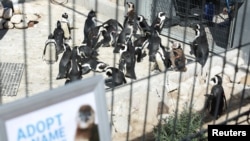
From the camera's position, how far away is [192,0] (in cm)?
885

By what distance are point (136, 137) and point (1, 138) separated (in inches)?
134

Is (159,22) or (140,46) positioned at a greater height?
(159,22)

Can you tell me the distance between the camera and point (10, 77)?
24.0ft

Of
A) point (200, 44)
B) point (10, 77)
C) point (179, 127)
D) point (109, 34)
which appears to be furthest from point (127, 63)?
point (179, 127)

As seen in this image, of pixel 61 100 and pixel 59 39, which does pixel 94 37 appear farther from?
pixel 61 100

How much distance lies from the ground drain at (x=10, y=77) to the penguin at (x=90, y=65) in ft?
3.13

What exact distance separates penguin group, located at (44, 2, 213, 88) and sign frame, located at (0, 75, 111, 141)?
433cm

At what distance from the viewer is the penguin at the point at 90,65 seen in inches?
292

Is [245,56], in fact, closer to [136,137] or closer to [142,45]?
[142,45]

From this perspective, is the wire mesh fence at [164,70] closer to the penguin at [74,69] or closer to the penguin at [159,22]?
the penguin at [159,22]

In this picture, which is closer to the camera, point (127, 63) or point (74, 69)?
point (74, 69)

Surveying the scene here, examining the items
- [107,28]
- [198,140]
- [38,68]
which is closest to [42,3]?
[107,28]

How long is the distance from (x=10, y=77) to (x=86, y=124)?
218 inches

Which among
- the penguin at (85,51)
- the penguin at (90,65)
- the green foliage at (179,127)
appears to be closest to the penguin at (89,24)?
the penguin at (85,51)
